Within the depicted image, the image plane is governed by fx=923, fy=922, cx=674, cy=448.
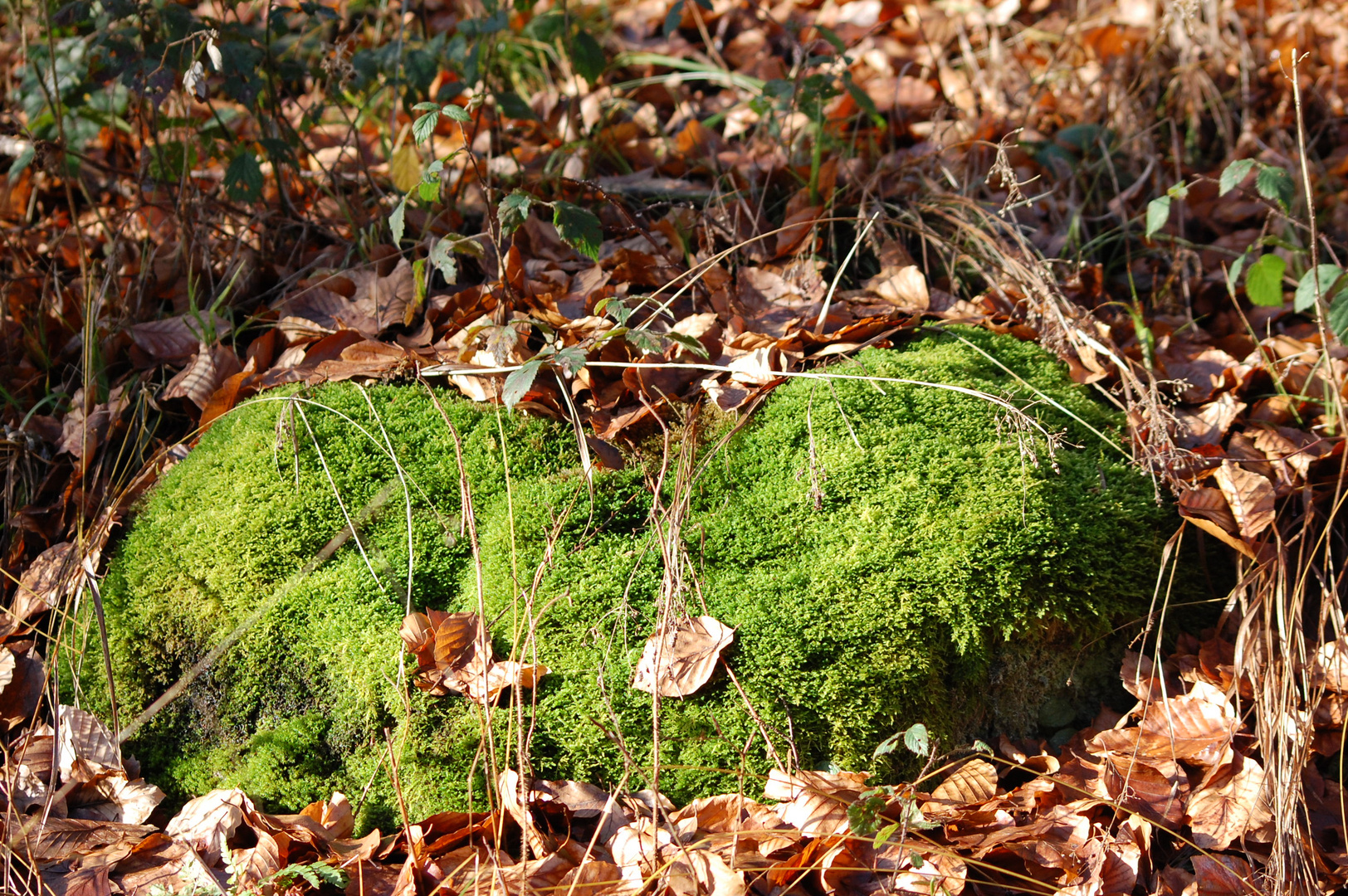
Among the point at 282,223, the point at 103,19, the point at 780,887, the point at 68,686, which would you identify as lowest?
the point at 780,887

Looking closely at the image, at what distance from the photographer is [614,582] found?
191 centimetres

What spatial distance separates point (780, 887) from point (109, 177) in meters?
3.04

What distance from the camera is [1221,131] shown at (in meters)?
3.35

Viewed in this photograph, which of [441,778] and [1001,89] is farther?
[1001,89]

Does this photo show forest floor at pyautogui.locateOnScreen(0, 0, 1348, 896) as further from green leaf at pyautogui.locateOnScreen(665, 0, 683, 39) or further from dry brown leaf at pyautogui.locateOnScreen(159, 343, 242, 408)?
green leaf at pyautogui.locateOnScreen(665, 0, 683, 39)

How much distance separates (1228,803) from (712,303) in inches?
62.1

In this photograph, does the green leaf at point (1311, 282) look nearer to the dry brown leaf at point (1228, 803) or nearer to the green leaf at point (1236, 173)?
the green leaf at point (1236, 173)

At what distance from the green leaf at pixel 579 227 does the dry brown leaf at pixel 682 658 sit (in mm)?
838

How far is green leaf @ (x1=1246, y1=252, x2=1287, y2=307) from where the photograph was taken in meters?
2.30

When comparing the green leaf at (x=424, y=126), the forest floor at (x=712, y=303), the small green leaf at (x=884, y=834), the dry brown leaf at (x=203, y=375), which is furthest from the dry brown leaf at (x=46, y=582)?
the small green leaf at (x=884, y=834)

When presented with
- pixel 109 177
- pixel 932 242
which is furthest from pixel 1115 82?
pixel 109 177

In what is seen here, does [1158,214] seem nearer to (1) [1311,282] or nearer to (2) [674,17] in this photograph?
(1) [1311,282]

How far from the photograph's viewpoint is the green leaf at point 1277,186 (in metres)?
2.07

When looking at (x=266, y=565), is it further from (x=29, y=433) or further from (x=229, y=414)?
(x=29, y=433)
